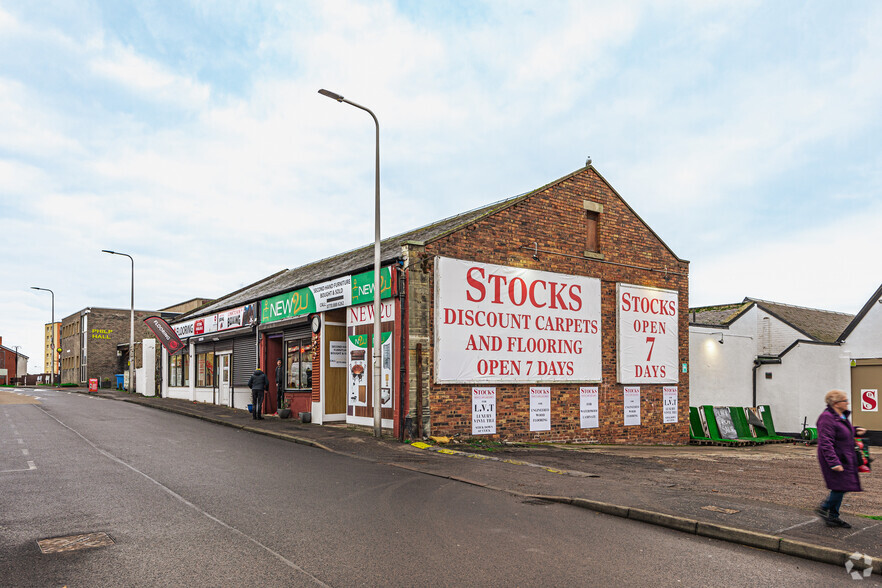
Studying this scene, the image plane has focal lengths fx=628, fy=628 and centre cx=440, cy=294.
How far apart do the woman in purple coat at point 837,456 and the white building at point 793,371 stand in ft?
58.9

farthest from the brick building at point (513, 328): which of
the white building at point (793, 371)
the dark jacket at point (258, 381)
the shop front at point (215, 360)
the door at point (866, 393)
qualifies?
the door at point (866, 393)

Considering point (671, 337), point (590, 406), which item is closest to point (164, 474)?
point (590, 406)

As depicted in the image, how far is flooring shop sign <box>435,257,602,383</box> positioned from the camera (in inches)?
640

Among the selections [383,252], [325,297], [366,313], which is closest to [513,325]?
[366,313]

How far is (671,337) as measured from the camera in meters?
21.5

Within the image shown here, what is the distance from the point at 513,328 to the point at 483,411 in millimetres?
2470

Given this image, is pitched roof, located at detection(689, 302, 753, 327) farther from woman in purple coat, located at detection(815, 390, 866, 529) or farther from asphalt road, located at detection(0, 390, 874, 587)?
asphalt road, located at detection(0, 390, 874, 587)

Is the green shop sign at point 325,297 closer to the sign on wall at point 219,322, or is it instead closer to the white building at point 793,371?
the sign on wall at point 219,322

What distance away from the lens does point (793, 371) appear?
84.2ft

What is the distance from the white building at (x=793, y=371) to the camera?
81.9 ft

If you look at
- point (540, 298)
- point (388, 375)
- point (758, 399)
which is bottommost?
A: point (758, 399)

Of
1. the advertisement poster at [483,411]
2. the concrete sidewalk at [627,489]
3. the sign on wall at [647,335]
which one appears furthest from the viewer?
the sign on wall at [647,335]

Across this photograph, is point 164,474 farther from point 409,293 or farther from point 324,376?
point 324,376

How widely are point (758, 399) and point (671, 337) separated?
319 inches
